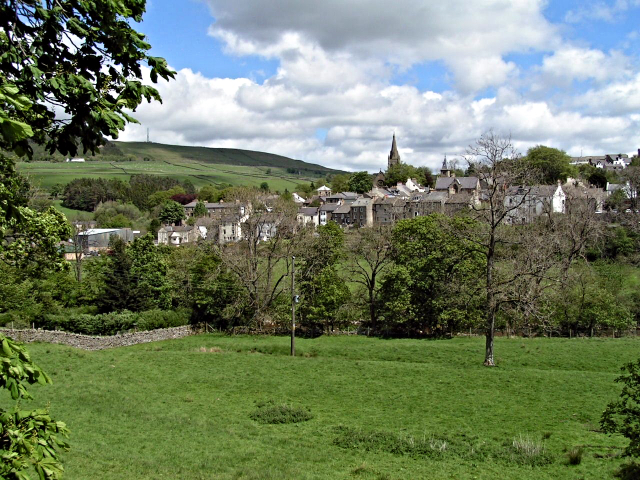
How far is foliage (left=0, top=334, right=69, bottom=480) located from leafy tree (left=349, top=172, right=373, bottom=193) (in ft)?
477

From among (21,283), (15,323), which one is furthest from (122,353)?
(21,283)

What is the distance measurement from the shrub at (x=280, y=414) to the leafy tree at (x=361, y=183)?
129m

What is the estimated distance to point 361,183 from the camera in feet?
492

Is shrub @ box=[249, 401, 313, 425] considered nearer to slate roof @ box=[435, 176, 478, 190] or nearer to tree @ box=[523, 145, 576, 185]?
slate roof @ box=[435, 176, 478, 190]

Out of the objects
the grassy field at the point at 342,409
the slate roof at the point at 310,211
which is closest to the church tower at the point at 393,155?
the slate roof at the point at 310,211

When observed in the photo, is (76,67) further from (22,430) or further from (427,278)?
(427,278)

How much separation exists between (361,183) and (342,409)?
423 feet

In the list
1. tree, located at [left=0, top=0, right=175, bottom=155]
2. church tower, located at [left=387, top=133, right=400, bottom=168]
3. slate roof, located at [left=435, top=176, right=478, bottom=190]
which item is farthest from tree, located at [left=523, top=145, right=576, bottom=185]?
tree, located at [left=0, top=0, right=175, bottom=155]

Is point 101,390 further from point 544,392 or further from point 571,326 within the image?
point 571,326

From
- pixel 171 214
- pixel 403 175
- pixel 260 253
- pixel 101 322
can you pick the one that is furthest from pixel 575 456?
pixel 403 175

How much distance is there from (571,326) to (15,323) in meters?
46.2

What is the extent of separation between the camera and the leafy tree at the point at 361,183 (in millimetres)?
149387

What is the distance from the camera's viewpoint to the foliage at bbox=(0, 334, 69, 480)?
5031 millimetres

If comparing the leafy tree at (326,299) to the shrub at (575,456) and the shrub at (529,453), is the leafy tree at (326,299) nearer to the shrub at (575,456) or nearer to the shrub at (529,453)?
the shrub at (529,453)
